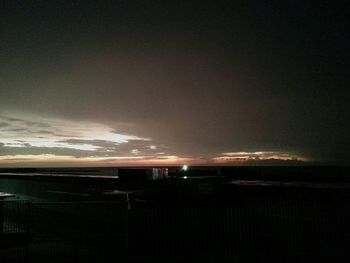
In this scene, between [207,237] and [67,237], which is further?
[67,237]

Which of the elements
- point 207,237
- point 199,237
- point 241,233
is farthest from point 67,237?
point 241,233

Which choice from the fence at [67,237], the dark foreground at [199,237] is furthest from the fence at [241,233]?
the fence at [67,237]

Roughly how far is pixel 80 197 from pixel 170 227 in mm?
14730

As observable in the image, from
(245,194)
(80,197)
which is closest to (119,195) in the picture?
(80,197)

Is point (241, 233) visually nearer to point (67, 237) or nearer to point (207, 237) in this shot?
point (207, 237)

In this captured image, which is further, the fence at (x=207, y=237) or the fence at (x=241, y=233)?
the fence at (x=241, y=233)

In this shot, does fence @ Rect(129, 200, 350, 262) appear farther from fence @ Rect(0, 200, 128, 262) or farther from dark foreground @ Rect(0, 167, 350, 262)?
fence @ Rect(0, 200, 128, 262)

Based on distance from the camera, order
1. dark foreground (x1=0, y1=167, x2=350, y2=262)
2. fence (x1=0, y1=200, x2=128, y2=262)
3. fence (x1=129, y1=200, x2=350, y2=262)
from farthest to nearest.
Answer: fence (x1=129, y1=200, x2=350, y2=262) < dark foreground (x1=0, y1=167, x2=350, y2=262) < fence (x1=0, y1=200, x2=128, y2=262)

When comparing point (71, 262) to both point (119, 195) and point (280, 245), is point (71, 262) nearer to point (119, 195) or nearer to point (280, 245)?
point (280, 245)

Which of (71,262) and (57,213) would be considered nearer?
(71,262)

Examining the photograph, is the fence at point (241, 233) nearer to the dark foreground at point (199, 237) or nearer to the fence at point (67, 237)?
the dark foreground at point (199, 237)

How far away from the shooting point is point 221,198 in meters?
23.0

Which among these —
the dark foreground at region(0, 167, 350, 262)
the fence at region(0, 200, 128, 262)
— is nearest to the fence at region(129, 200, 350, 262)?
the dark foreground at region(0, 167, 350, 262)

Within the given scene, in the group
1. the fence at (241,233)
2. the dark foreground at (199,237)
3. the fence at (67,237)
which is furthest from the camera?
the fence at (241,233)
